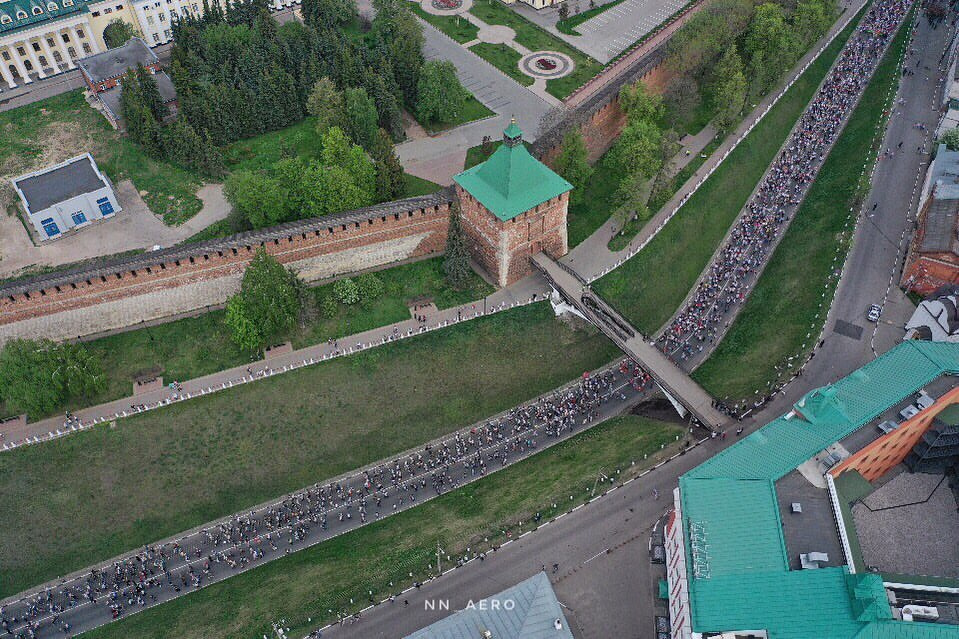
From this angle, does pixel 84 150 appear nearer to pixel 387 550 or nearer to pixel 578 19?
pixel 387 550

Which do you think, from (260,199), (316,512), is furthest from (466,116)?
(316,512)

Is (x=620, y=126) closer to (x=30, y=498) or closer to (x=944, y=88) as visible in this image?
(x=944, y=88)

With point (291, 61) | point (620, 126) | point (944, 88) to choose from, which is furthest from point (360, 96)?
point (944, 88)

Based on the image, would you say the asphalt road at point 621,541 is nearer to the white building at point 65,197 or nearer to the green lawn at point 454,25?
the white building at point 65,197

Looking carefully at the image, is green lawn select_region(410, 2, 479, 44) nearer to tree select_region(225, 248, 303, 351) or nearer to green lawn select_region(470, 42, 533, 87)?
green lawn select_region(470, 42, 533, 87)

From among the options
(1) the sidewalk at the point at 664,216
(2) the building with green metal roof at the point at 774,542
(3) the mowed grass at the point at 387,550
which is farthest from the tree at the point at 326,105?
(2) the building with green metal roof at the point at 774,542
